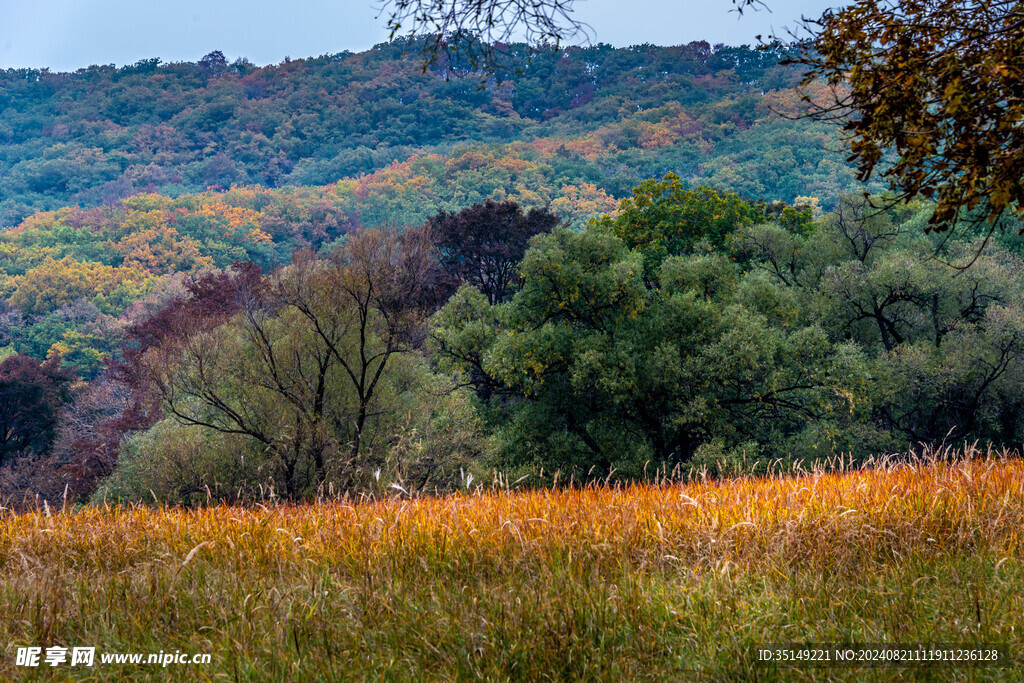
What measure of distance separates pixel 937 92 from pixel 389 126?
123014 millimetres

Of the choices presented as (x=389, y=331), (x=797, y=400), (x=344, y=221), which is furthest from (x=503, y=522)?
(x=344, y=221)

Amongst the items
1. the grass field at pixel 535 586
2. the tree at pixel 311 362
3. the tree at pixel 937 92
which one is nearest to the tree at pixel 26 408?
the tree at pixel 311 362

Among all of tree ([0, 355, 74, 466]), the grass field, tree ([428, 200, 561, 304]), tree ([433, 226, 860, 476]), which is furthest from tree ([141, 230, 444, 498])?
tree ([0, 355, 74, 466])

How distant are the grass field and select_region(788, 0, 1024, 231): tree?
1.93m

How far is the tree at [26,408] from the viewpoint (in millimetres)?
36125

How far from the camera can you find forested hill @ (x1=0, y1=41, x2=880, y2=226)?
84.6m

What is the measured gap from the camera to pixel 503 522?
12.5 ft

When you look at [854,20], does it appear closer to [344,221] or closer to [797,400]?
[797,400]

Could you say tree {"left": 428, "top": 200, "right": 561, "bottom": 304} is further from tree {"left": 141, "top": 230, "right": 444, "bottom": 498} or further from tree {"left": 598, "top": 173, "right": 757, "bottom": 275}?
tree {"left": 141, "top": 230, "right": 444, "bottom": 498}

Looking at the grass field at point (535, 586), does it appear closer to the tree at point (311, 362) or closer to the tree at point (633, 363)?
the tree at point (311, 362)

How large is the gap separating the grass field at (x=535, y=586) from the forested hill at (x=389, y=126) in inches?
2734

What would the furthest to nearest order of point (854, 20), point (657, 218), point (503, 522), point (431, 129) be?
1. point (431, 129)
2. point (657, 218)
3. point (854, 20)
4. point (503, 522)

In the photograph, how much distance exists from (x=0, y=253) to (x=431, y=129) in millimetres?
68263

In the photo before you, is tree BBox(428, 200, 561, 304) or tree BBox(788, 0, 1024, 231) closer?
tree BBox(788, 0, 1024, 231)
